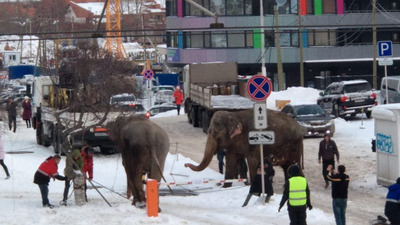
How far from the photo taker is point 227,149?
2328cm

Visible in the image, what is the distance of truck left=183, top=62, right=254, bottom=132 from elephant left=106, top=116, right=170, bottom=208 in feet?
44.4

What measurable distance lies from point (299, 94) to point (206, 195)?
26.9 m

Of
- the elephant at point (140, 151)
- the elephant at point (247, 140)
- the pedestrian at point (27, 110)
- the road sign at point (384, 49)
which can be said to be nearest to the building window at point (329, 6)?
the pedestrian at point (27, 110)

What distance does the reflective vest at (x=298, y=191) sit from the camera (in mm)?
16328

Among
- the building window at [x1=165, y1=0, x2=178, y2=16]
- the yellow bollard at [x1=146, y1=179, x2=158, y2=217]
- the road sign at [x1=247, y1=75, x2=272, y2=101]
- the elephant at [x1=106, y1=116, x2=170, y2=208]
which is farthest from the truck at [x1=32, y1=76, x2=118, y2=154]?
the building window at [x1=165, y1=0, x2=178, y2=16]

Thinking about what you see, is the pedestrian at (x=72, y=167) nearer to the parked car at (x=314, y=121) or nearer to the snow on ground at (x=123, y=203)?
the snow on ground at (x=123, y=203)

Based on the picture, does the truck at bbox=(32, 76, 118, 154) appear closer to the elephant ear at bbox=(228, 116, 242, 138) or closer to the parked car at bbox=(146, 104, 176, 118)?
the elephant ear at bbox=(228, 116, 242, 138)

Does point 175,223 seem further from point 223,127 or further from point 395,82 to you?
point 395,82

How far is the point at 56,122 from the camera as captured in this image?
2928 cm

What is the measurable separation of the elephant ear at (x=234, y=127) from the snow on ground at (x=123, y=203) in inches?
55.2

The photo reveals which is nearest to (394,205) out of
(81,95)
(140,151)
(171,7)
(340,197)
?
(340,197)

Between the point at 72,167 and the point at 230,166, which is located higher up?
the point at 72,167

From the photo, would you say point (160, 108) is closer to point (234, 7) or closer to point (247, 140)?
point (234, 7)

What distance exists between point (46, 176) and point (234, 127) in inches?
206
